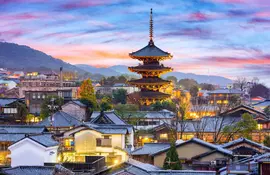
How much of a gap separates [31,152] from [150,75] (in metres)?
30.1

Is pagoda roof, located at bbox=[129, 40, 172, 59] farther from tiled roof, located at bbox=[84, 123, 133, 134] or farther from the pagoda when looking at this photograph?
tiled roof, located at bbox=[84, 123, 133, 134]

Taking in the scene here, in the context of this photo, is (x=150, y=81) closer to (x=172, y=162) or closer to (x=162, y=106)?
(x=162, y=106)

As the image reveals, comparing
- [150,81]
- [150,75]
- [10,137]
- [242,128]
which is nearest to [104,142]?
[10,137]

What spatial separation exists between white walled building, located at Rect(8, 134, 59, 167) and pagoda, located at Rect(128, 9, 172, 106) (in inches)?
1095

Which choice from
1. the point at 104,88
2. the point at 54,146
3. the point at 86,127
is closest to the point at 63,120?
the point at 86,127

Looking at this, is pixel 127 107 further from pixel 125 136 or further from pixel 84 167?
pixel 84 167

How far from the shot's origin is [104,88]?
306 ft

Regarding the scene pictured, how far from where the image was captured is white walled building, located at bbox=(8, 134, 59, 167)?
93.6ft

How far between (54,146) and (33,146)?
1.39 m

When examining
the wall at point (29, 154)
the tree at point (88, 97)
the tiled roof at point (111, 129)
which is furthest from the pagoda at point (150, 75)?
the wall at point (29, 154)

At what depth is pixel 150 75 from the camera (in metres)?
57.2

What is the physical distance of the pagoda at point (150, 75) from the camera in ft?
184

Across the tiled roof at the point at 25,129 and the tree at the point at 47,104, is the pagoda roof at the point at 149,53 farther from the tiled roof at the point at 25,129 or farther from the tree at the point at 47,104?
the tiled roof at the point at 25,129

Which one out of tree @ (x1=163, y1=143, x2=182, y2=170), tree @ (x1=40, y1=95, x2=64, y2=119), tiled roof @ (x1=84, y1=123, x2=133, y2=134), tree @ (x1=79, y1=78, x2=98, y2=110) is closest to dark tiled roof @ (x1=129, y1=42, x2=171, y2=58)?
tree @ (x1=79, y1=78, x2=98, y2=110)
